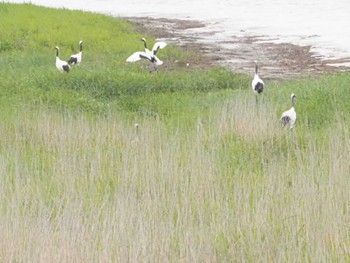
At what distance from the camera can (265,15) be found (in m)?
37.5

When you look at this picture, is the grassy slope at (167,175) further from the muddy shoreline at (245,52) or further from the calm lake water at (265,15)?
the calm lake water at (265,15)

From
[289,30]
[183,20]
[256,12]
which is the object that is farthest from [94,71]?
[256,12]

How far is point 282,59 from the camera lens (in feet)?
79.3

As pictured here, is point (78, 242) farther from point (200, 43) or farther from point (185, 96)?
point (200, 43)

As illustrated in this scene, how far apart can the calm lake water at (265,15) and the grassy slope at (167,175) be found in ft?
34.3

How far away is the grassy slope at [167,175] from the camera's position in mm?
6766

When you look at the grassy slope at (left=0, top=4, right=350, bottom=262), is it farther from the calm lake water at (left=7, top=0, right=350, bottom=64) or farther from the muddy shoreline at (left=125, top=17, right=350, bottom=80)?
the calm lake water at (left=7, top=0, right=350, bottom=64)

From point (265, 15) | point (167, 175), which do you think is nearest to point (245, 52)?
point (265, 15)

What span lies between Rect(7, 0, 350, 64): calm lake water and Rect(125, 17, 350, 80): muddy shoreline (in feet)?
2.15

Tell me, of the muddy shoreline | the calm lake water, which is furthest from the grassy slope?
the calm lake water

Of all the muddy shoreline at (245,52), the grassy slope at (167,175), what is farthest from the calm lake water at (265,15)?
the grassy slope at (167,175)

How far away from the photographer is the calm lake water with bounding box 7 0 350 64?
28594mm

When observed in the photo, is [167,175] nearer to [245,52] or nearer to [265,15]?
[245,52]

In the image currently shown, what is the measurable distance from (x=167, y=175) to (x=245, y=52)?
17.7 metres
